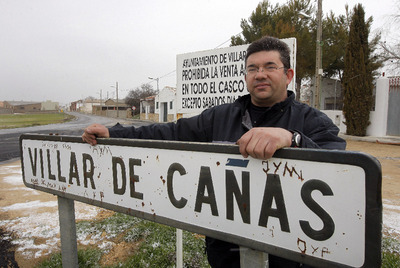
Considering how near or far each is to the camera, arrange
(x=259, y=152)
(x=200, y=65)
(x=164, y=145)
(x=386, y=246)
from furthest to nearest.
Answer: (x=200, y=65) < (x=386, y=246) < (x=164, y=145) < (x=259, y=152)

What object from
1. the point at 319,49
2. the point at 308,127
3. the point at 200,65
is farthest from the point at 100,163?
the point at 319,49

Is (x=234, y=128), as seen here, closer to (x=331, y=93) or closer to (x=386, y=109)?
(x=386, y=109)

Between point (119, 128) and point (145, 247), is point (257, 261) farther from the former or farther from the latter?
point (145, 247)

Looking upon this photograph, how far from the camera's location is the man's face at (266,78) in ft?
5.11

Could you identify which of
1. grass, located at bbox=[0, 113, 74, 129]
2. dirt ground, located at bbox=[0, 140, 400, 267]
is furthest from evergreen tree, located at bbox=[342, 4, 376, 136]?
grass, located at bbox=[0, 113, 74, 129]

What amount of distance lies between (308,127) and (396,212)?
147 inches

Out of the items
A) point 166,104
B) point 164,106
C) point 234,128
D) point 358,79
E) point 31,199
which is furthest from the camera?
point 164,106

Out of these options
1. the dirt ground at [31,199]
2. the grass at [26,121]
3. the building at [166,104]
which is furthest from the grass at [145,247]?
the building at [166,104]

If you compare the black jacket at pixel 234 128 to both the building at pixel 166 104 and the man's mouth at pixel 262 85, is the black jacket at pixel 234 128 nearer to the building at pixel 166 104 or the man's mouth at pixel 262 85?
the man's mouth at pixel 262 85

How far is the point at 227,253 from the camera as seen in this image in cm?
156

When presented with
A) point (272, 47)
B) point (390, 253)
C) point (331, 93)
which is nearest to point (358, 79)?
point (331, 93)

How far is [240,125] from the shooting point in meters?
1.60

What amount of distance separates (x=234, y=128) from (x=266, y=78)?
34cm

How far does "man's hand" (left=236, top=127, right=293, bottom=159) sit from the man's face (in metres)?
0.69
